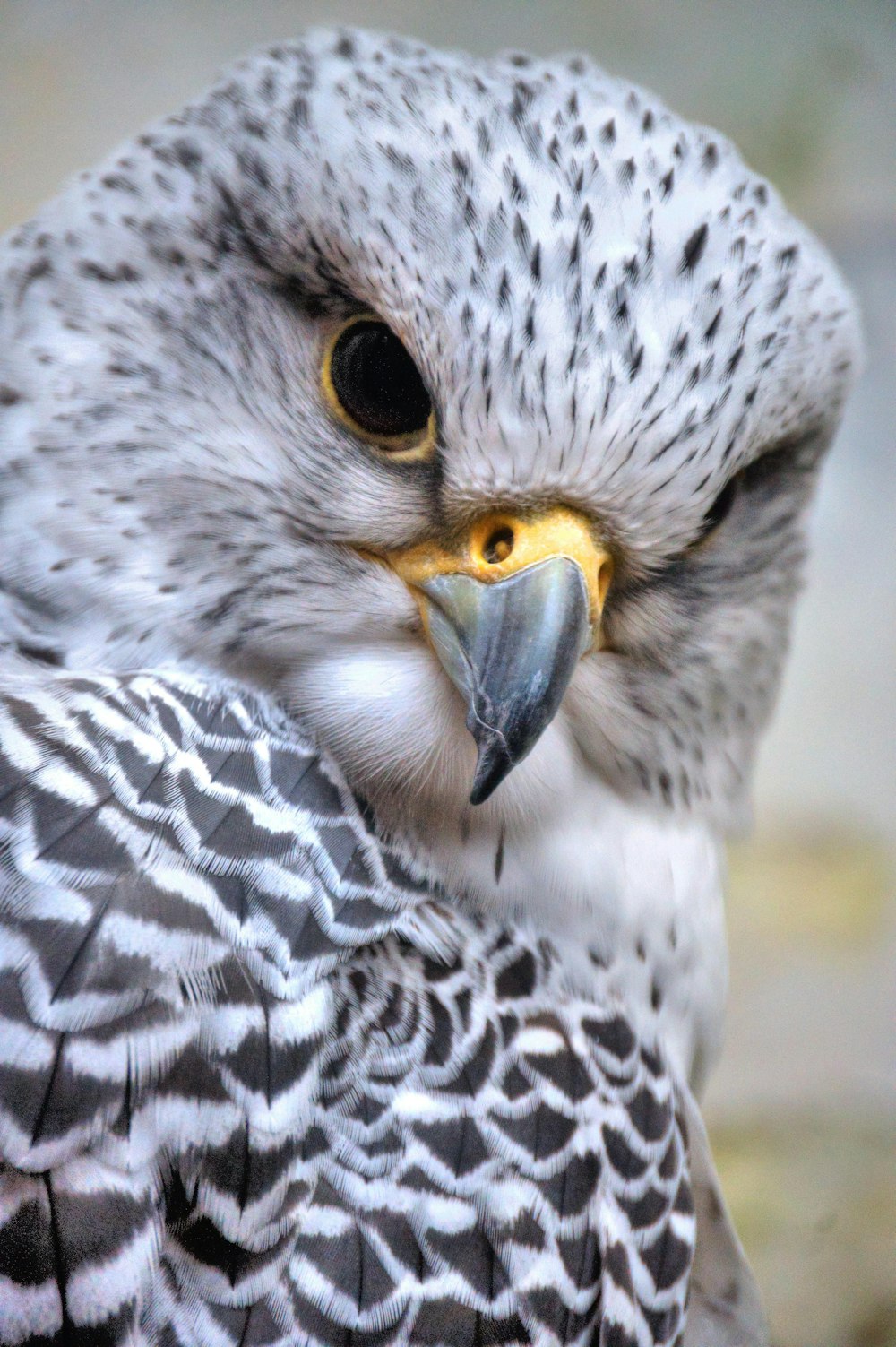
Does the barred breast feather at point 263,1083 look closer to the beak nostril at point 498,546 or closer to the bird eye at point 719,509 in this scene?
the beak nostril at point 498,546

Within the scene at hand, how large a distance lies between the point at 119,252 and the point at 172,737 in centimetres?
38

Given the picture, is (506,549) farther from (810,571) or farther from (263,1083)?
(810,571)

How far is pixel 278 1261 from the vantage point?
67cm

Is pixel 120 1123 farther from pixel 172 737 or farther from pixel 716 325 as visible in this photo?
pixel 716 325

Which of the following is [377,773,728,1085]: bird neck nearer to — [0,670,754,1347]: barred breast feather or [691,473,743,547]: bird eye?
[0,670,754,1347]: barred breast feather

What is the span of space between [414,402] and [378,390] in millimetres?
28

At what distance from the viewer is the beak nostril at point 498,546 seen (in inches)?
30.8

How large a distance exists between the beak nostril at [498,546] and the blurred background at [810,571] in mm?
647

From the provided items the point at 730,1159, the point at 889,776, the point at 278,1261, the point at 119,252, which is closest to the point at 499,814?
the point at 278,1261

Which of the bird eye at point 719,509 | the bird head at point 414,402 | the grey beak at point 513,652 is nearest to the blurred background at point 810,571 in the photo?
the bird eye at point 719,509

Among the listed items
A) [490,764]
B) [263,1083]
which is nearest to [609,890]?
[490,764]

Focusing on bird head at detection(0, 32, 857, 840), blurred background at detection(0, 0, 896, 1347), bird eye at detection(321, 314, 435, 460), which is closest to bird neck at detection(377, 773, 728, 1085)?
bird head at detection(0, 32, 857, 840)

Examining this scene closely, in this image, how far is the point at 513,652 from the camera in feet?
2.44

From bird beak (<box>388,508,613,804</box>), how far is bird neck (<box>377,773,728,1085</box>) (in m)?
0.16
